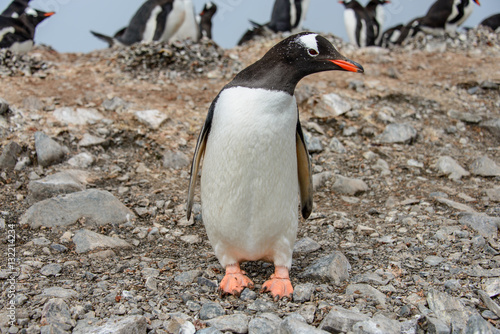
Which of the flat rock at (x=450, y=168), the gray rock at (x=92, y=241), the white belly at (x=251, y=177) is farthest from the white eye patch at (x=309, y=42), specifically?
the flat rock at (x=450, y=168)

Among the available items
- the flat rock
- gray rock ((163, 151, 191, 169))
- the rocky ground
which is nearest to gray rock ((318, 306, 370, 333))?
the rocky ground

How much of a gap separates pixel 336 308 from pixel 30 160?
3.14 m

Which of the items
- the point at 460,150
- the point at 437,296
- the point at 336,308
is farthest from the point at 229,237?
the point at 460,150

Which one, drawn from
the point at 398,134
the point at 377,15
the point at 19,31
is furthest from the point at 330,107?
the point at 377,15

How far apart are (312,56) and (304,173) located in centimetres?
87

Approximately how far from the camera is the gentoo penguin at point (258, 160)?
88.2 inches

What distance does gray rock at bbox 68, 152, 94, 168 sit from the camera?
4.23 m

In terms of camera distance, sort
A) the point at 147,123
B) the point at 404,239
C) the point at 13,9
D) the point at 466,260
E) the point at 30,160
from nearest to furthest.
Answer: the point at 466,260
the point at 404,239
the point at 30,160
the point at 147,123
the point at 13,9

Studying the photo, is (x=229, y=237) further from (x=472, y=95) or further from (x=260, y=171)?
(x=472, y=95)

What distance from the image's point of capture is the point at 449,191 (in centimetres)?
418

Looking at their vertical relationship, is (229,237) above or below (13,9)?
below

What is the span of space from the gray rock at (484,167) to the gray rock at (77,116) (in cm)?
385

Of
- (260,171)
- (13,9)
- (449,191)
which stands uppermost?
(13,9)

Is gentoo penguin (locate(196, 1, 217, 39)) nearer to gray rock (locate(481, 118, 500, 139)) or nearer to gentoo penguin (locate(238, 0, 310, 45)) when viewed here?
gentoo penguin (locate(238, 0, 310, 45))
